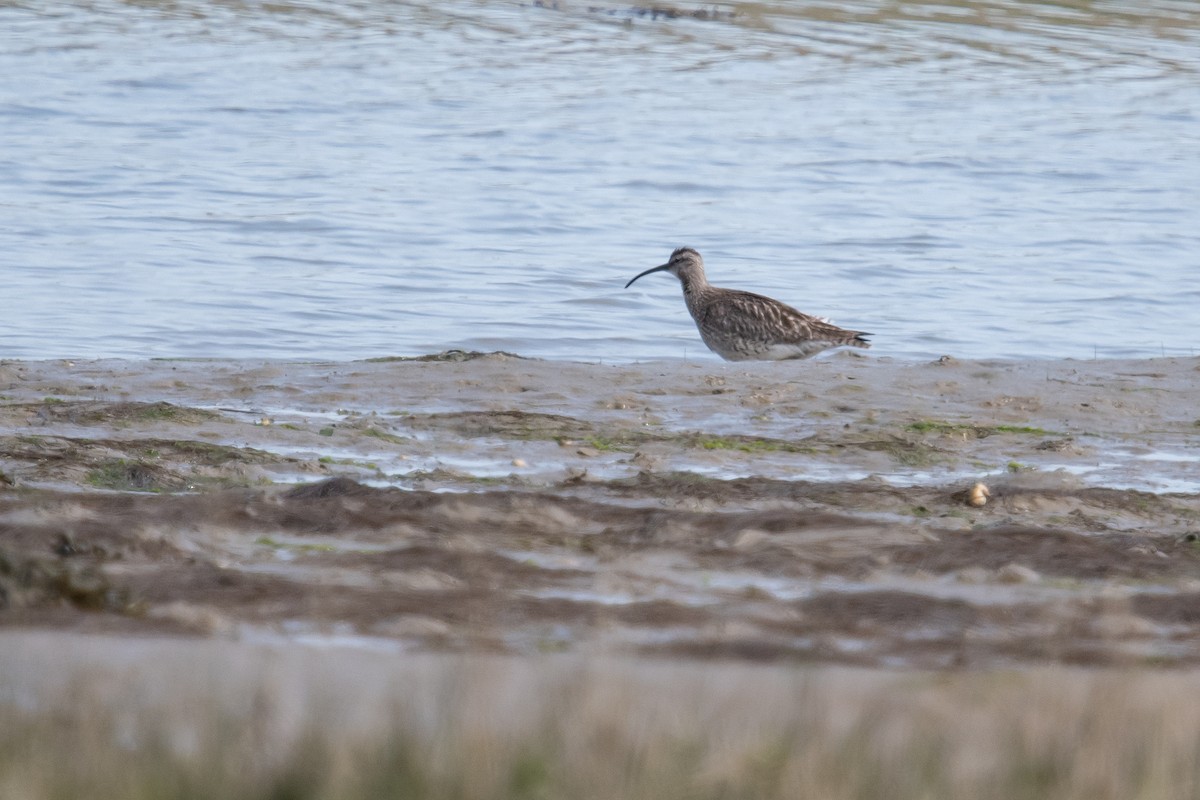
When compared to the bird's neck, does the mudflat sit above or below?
above

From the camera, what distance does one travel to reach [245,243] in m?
18.9

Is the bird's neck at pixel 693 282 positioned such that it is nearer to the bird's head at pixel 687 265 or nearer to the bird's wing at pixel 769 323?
the bird's head at pixel 687 265

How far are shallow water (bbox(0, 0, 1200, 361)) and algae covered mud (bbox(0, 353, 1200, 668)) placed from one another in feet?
9.83

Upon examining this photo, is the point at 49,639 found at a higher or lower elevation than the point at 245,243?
higher

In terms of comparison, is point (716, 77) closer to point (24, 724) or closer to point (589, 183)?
point (589, 183)

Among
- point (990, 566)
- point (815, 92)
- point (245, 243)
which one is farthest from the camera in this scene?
point (815, 92)

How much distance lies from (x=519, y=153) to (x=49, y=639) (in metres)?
19.1

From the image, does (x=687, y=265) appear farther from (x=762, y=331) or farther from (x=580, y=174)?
(x=580, y=174)

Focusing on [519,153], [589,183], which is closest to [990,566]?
[589,183]

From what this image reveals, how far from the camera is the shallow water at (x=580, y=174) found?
1633cm

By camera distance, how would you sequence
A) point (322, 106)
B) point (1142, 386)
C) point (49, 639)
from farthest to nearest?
point (322, 106) < point (1142, 386) < point (49, 639)

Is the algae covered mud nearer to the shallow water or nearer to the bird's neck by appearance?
the bird's neck

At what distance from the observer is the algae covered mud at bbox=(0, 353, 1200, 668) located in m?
6.22

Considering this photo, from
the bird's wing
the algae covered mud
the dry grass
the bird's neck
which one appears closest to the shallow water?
the bird's neck
